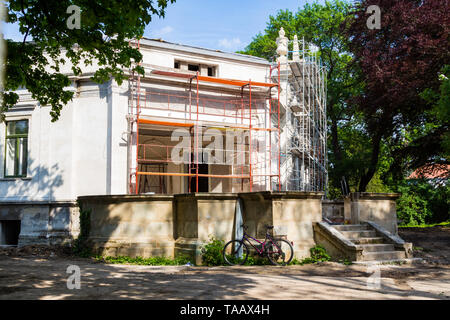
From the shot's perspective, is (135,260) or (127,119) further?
(127,119)

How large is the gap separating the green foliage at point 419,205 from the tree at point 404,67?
56.7ft

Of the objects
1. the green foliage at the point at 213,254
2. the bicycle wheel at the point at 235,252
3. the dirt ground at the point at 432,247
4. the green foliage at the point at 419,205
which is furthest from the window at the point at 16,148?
the green foliage at the point at 419,205

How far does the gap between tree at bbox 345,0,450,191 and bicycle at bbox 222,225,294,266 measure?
709 cm

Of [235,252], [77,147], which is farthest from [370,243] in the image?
[77,147]

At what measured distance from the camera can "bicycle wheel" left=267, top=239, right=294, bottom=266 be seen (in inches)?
442

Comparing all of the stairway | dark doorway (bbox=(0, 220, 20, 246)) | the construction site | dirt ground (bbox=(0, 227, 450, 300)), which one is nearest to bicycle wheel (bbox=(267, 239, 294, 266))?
dirt ground (bbox=(0, 227, 450, 300))

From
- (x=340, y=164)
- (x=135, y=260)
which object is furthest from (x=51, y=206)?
(x=340, y=164)

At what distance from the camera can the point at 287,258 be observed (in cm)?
1147

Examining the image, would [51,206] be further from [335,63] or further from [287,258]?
[335,63]

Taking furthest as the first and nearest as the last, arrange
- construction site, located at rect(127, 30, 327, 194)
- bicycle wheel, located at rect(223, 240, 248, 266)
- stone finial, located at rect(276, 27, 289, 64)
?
1. stone finial, located at rect(276, 27, 289, 64)
2. construction site, located at rect(127, 30, 327, 194)
3. bicycle wheel, located at rect(223, 240, 248, 266)

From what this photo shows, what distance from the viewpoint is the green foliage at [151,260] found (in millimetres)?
11883

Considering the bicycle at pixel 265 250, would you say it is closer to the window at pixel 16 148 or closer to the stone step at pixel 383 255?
the stone step at pixel 383 255

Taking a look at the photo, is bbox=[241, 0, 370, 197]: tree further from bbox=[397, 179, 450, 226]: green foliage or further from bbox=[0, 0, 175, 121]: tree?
bbox=[0, 0, 175, 121]: tree
